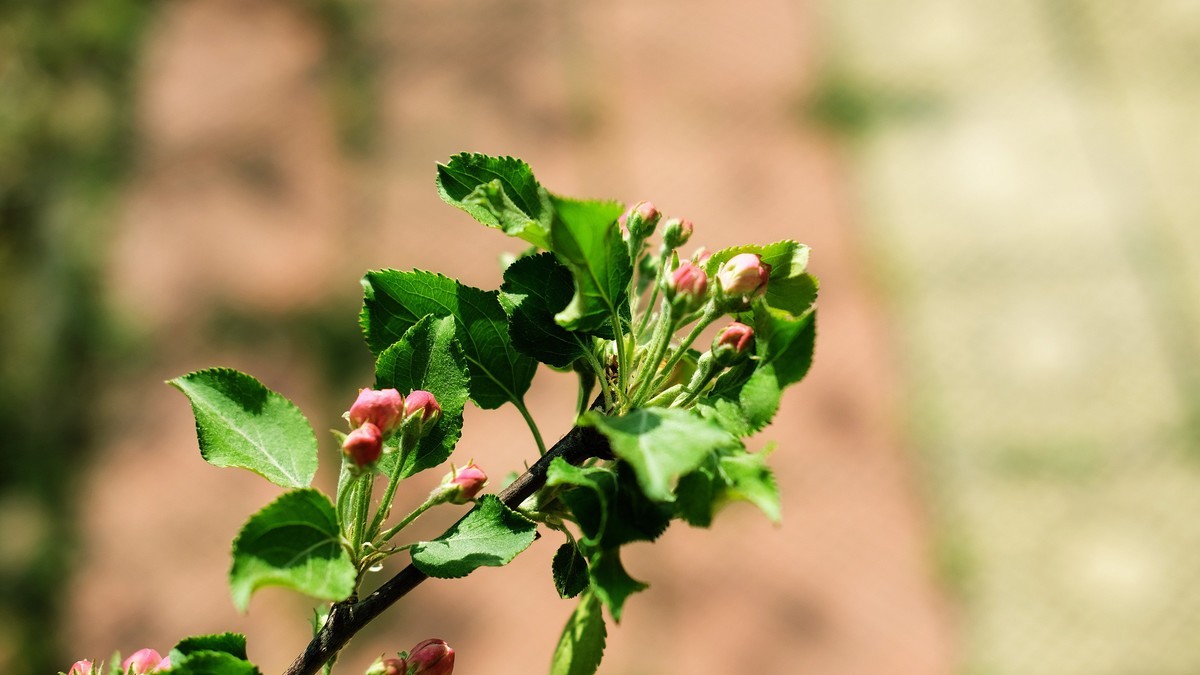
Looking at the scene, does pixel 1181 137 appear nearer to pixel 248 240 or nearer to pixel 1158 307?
pixel 1158 307

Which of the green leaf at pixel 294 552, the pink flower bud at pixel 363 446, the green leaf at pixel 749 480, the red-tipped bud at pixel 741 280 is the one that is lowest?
the green leaf at pixel 749 480

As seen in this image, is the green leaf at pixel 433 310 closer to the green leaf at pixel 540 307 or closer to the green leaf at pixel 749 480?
the green leaf at pixel 540 307

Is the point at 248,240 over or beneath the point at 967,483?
over

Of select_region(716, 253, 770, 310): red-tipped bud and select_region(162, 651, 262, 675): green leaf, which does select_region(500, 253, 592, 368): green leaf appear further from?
select_region(162, 651, 262, 675): green leaf

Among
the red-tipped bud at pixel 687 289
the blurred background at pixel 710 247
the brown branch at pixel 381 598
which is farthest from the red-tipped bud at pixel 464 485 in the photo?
the blurred background at pixel 710 247

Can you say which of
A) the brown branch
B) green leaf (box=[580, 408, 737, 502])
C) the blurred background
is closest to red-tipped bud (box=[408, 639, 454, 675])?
the brown branch

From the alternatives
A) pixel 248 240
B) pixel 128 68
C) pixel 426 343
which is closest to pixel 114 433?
pixel 248 240
